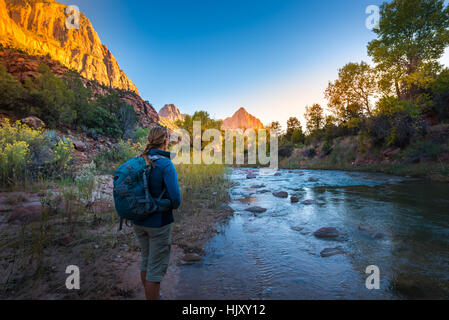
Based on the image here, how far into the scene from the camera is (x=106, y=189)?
5.89 m

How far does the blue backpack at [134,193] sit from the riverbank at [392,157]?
47.0 ft

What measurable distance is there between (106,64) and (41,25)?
39.1 metres

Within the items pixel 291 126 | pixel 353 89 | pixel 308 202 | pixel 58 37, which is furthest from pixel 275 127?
pixel 58 37

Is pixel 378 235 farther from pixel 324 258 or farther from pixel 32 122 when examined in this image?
pixel 32 122

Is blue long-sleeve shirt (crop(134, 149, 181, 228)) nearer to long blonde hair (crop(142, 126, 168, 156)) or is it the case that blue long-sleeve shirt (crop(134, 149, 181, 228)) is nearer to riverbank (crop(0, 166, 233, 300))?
long blonde hair (crop(142, 126, 168, 156))

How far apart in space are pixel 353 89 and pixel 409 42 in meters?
5.69

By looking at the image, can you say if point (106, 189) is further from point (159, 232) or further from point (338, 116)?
point (338, 116)

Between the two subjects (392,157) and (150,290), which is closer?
(150,290)

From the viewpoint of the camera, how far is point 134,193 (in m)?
1.90

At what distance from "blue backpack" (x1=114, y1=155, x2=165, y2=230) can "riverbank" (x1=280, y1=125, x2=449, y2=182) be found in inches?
565

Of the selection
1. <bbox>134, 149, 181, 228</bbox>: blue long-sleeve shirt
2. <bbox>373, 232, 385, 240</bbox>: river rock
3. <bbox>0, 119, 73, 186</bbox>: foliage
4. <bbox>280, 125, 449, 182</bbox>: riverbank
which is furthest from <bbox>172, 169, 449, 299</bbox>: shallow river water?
<bbox>280, 125, 449, 182</bbox>: riverbank

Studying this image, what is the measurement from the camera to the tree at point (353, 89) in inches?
723

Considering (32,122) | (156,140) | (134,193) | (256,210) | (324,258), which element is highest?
(32,122)

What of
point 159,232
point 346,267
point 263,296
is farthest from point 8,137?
point 346,267
